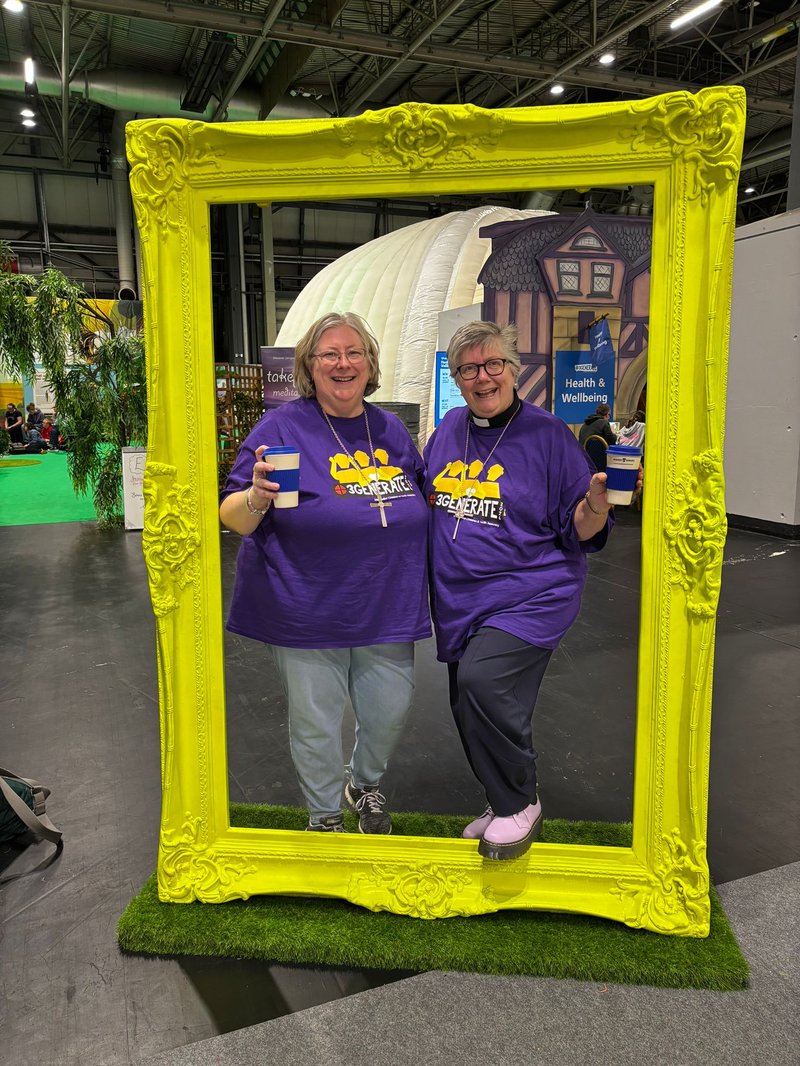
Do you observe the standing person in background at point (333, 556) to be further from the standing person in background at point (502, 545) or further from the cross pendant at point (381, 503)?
the standing person in background at point (502, 545)

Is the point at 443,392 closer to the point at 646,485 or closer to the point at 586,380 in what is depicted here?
the point at 586,380

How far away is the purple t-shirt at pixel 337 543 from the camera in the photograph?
2152mm

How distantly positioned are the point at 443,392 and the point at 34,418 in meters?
19.4

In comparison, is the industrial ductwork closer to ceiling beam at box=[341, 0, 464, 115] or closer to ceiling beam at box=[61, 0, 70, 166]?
ceiling beam at box=[61, 0, 70, 166]

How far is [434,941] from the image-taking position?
7.04 ft

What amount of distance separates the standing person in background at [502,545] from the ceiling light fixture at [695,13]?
34.8 ft

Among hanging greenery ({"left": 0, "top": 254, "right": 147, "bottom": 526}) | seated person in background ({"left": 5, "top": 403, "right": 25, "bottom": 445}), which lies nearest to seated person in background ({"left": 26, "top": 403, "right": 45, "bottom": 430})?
seated person in background ({"left": 5, "top": 403, "right": 25, "bottom": 445})

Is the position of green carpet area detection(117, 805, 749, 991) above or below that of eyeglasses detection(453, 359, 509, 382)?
below

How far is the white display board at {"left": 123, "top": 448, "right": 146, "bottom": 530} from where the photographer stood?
9.04 m

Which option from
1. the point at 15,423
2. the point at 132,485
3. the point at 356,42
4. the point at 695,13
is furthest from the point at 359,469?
the point at 15,423

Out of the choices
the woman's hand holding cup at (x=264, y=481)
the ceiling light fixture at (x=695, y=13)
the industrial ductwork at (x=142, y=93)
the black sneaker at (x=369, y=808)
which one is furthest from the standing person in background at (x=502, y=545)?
the industrial ductwork at (x=142, y=93)

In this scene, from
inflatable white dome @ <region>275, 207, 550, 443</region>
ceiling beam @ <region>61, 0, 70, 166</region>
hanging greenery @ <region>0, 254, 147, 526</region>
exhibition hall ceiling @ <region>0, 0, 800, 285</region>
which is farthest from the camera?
exhibition hall ceiling @ <region>0, 0, 800, 285</region>

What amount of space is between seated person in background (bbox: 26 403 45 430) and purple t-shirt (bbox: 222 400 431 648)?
62.5 feet

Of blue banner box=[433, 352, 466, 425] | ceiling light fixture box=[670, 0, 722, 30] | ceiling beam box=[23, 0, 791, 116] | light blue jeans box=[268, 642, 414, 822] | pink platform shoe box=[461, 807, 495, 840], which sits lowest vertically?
pink platform shoe box=[461, 807, 495, 840]
